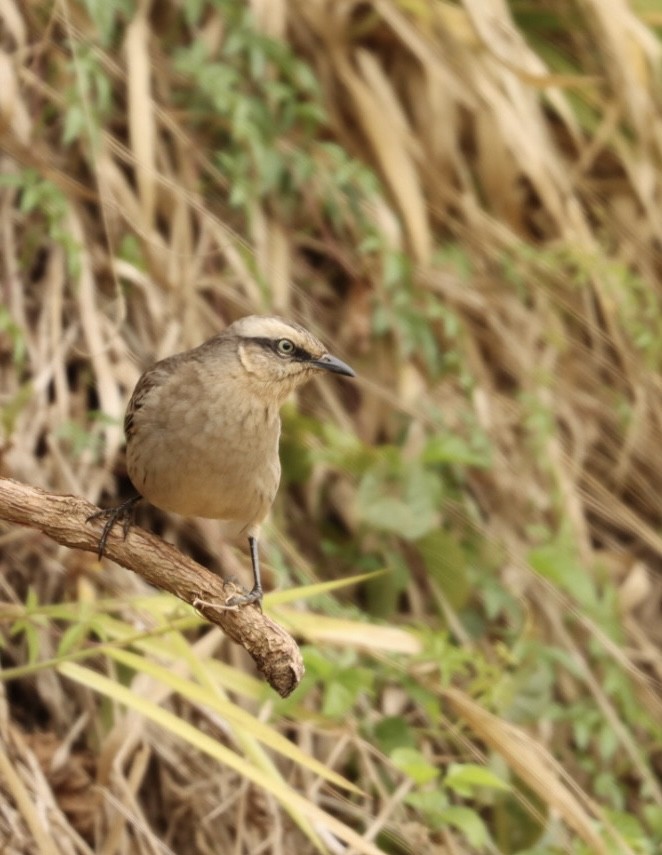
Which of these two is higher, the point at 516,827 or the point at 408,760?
the point at 408,760

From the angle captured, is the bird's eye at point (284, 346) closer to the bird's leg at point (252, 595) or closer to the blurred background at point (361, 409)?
the bird's leg at point (252, 595)

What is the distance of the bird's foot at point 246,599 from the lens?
10.4ft

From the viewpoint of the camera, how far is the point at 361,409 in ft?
17.9

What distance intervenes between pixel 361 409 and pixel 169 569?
234 cm

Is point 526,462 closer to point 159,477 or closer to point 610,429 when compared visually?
point 610,429

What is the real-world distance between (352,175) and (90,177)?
38.8 inches

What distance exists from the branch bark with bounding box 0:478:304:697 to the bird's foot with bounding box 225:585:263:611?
0.05 ft

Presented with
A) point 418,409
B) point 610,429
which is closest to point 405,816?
point 418,409

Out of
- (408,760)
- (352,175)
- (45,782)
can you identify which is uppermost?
(352,175)

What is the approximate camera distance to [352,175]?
5488 mm

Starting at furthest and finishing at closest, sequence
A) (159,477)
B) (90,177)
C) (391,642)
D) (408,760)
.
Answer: (90,177)
(391,642)
(408,760)
(159,477)

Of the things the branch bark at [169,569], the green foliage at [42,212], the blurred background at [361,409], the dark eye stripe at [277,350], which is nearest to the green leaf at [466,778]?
the blurred background at [361,409]

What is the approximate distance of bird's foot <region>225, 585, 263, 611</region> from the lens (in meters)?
3.16

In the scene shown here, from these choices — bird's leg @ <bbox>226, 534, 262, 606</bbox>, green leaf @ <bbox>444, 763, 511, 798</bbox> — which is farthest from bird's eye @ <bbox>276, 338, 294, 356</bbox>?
green leaf @ <bbox>444, 763, 511, 798</bbox>
